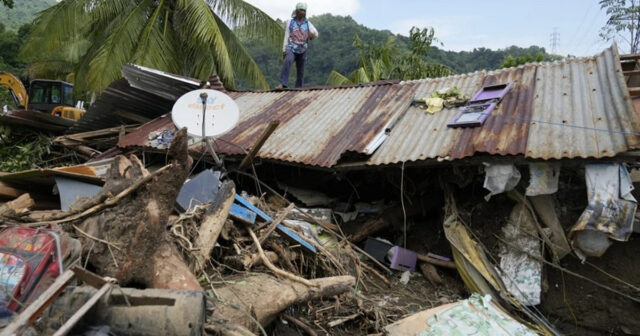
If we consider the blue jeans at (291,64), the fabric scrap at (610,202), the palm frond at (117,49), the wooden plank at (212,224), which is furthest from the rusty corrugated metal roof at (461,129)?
the palm frond at (117,49)

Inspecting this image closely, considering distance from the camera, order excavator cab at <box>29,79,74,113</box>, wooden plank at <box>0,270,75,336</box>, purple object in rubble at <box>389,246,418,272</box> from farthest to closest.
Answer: excavator cab at <box>29,79,74,113</box>
purple object in rubble at <box>389,246,418,272</box>
wooden plank at <box>0,270,75,336</box>

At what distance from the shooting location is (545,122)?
5.09 metres

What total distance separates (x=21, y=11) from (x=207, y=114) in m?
61.3

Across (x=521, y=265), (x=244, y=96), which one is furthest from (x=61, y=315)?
(x=244, y=96)

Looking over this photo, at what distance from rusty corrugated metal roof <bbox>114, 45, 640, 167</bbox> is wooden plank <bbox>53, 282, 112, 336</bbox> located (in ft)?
11.9

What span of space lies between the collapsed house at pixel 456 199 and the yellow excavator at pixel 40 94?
1204cm

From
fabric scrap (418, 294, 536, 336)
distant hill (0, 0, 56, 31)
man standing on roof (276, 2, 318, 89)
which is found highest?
distant hill (0, 0, 56, 31)

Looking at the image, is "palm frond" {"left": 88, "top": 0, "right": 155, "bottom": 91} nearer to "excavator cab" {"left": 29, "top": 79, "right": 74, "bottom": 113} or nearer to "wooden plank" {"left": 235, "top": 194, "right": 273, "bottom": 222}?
"excavator cab" {"left": 29, "top": 79, "right": 74, "bottom": 113}

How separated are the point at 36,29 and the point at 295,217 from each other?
998cm

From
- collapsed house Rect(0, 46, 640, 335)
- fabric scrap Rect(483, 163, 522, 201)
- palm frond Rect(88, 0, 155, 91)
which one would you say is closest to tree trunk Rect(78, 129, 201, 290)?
collapsed house Rect(0, 46, 640, 335)

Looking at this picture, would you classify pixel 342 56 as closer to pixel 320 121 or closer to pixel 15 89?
pixel 15 89

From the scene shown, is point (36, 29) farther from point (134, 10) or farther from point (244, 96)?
point (244, 96)

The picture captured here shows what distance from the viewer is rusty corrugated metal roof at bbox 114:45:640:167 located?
467cm

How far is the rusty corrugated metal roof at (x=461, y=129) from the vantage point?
467 cm
